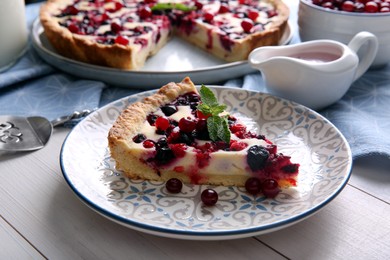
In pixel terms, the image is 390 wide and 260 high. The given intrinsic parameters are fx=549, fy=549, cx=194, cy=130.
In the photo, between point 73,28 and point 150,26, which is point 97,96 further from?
point 150,26

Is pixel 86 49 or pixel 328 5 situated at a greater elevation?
pixel 328 5

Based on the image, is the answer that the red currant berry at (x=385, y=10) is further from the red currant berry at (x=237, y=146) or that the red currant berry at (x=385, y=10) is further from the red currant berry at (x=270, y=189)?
the red currant berry at (x=270, y=189)

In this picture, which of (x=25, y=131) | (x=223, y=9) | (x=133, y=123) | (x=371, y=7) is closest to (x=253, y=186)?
(x=133, y=123)

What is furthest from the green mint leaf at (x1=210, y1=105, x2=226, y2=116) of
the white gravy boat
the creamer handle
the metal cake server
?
the creamer handle

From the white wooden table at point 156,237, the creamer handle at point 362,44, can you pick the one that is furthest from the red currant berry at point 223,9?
the white wooden table at point 156,237

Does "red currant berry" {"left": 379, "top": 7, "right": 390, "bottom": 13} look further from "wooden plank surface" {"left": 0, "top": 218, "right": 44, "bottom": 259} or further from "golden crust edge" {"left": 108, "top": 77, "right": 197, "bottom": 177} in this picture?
"wooden plank surface" {"left": 0, "top": 218, "right": 44, "bottom": 259}

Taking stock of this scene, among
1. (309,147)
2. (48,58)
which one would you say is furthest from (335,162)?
(48,58)

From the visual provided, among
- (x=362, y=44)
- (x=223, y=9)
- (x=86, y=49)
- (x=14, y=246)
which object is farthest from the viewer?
(x=223, y=9)
